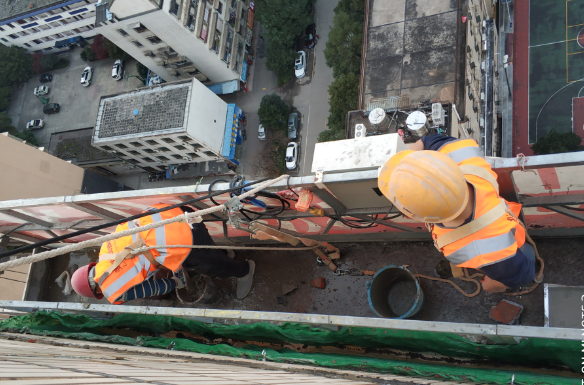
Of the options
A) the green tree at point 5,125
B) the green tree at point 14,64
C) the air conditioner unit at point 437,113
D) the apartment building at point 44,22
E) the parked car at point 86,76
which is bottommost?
the air conditioner unit at point 437,113

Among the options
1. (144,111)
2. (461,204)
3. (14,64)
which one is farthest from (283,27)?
(461,204)

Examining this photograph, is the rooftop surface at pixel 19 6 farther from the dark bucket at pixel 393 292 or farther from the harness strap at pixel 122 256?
the dark bucket at pixel 393 292

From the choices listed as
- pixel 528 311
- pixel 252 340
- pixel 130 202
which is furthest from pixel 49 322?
pixel 528 311

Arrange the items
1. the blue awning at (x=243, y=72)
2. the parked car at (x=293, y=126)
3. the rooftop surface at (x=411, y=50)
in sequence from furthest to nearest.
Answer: the blue awning at (x=243, y=72) < the parked car at (x=293, y=126) < the rooftop surface at (x=411, y=50)

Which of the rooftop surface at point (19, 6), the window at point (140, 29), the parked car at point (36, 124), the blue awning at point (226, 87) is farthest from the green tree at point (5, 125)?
the blue awning at point (226, 87)

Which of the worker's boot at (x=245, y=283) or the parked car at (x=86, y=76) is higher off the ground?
the parked car at (x=86, y=76)

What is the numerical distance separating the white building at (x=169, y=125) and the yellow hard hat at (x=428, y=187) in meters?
24.8

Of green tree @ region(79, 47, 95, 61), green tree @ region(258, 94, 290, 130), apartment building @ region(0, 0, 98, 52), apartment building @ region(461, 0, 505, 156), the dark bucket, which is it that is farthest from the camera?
green tree @ region(79, 47, 95, 61)

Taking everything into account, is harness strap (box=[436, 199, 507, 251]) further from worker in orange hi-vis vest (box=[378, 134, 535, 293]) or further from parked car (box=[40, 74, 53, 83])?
parked car (box=[40, 74, 53, 83])

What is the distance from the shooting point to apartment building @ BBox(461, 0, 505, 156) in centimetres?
1878

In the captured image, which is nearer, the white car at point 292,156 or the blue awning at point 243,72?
the white car at point 292,156

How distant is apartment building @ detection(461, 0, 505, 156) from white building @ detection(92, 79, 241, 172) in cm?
1681

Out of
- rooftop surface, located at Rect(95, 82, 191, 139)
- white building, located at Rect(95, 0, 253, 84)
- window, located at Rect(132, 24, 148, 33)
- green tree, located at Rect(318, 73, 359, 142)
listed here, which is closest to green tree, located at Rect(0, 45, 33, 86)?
white building, located at Rect(95, 0, 253, 84)

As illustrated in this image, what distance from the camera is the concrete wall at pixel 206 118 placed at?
28.7 metres
